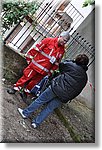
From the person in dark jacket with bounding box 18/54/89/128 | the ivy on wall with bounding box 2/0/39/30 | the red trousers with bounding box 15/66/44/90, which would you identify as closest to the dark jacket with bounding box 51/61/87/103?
the person in dark jacket with bounding box 18/54/89/128

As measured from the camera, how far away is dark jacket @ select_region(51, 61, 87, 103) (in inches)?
88.0

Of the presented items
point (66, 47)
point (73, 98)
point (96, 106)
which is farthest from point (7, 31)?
point (96, 106)

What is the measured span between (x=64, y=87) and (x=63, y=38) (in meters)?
0.31

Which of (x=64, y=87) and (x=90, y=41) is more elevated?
(x=90, y=41)

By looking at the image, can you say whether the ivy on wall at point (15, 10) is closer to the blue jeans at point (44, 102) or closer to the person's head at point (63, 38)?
the person's head at point (63, 38)

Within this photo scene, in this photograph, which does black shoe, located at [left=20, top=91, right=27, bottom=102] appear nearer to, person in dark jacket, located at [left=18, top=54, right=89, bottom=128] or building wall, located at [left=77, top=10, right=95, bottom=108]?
person in dark jacket, located at [left=18, top=54, right=89, bottom=128]

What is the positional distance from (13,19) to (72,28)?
1.27 ft

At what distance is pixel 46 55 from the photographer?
7.32ft

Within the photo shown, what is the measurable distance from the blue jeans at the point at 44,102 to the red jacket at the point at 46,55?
141 mm

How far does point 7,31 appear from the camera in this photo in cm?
226

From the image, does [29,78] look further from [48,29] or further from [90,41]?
[90,41]

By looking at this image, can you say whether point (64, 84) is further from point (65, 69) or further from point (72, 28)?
point (72, 28)

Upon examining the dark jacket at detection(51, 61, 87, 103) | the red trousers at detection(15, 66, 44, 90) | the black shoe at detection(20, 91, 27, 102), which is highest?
the dark jacket at detection(51, 61, 87, 103)

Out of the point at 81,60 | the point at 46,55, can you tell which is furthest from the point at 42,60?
the point at 81,60
